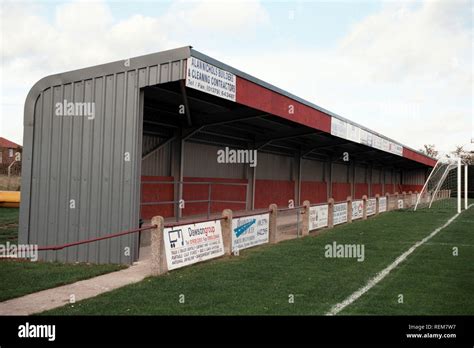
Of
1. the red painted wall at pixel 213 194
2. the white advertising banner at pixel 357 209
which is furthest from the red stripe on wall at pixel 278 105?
the white advertising banner at pixel 357 209

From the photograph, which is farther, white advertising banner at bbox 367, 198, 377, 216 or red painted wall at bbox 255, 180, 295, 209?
white advertising banner at bbox 367, 198, 377, 216

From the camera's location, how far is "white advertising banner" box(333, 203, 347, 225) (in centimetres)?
1771

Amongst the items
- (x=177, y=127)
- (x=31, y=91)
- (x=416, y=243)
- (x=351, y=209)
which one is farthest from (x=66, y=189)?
(x=351, y=209)

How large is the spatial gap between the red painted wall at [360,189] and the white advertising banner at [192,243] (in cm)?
2565

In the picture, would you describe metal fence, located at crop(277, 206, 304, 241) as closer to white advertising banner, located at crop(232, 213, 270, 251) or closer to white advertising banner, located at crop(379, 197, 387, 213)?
white advertising banner, located at crop(232, 213, 270, 251)

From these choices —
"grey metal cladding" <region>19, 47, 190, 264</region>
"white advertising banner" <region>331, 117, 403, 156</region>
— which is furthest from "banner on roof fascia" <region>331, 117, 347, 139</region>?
"grey metal cladding" <region>19, 47, 190, 264</region>

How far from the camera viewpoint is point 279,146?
906 inches

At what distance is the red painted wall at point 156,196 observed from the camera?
48.0 feet

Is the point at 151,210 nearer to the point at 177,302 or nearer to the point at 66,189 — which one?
the point at 66,189

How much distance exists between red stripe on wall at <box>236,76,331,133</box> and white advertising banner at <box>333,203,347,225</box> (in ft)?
9.70

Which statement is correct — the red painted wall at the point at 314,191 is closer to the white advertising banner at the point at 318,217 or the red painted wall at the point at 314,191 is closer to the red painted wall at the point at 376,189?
the white advertising banner at the point at 318,217

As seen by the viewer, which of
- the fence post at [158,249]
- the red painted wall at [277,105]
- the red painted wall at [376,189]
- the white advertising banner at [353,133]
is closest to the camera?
the fence post at [158,249]

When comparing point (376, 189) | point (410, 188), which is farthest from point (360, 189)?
point (410, 188)

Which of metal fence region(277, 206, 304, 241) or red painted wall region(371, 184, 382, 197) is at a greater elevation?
red painted wall region(371, 184, 382, 197)
